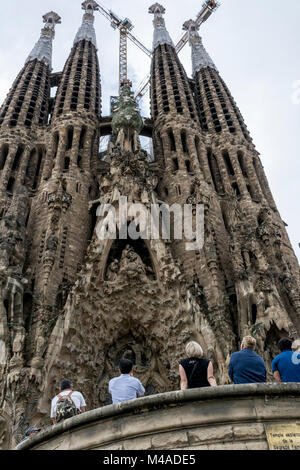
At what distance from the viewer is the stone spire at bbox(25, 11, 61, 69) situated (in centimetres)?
3009

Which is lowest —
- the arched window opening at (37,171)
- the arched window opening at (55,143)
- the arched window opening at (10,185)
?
the arched window opening at (10,185)

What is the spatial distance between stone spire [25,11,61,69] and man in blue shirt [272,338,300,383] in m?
28.8

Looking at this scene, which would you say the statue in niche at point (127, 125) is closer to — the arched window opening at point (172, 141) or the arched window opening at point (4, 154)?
the arched window opening at point (172, 141)

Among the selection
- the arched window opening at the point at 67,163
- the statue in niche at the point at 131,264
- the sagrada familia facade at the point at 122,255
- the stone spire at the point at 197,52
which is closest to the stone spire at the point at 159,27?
the stone spire at the point at 197,52

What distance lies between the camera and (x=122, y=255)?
602 inches

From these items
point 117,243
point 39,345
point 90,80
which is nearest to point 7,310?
point 39,345

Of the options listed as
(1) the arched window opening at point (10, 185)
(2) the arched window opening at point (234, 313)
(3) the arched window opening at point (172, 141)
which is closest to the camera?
(2) the arched window opening at point (234, 313)

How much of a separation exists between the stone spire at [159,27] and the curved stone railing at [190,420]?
3311 centimetres

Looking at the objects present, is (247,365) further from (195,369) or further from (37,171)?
(37,171)

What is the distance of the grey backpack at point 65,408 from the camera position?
5773 mm

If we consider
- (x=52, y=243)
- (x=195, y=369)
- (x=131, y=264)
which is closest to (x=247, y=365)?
(x=195, y=369)

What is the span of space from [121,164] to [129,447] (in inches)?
537

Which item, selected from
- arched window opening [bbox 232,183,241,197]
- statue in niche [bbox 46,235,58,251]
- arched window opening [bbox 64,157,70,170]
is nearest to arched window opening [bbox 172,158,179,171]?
arched window opening [bbox 232,183,241,197]

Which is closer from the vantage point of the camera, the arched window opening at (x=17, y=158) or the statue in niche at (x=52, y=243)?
the statue in niche at (x=52, y=243)
